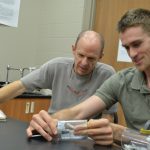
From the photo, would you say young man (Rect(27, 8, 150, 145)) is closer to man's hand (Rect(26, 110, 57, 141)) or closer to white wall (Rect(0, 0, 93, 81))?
man's hand (Rect(26, 110, 57, 141))

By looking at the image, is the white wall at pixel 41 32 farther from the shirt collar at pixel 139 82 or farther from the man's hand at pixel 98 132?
the man's hand at pixel 98 132

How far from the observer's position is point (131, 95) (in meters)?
1.63

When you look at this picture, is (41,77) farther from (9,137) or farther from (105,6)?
(105,6)

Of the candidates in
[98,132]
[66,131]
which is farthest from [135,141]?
[66,131]

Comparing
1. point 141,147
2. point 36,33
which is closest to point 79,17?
point 36,33

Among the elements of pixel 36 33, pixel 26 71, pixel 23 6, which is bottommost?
pixel 26 71

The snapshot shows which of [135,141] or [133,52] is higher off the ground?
[133,52]

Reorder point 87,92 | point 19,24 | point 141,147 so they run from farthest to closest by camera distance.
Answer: point 19,24 < point 87,92 < point 141,147

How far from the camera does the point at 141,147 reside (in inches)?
39.4

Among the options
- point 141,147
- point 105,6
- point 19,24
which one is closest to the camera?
point 141,147

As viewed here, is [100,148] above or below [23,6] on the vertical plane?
below

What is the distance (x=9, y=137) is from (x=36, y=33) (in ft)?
8.69

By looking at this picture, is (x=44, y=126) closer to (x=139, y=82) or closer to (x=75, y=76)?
(x=139, y=82)

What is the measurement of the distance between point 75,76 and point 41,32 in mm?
1706
